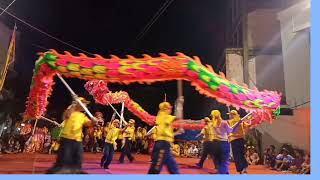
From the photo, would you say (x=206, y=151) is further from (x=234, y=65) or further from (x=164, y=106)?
(x=234, y=65)

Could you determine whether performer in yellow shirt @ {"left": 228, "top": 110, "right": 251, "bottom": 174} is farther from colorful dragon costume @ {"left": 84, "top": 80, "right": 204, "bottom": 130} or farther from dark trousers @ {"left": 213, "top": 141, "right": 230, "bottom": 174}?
colorful dragon costume @ {"left": 84, "top": 80, "right": 204, "bottom": 130}

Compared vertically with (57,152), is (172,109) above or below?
above

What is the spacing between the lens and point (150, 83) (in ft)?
23.0

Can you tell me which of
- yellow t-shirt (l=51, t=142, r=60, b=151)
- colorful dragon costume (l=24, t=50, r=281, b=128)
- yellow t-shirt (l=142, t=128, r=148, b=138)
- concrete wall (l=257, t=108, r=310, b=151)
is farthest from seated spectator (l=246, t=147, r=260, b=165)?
yellow t-shirt (l=51, t=142, r=60, b=151)

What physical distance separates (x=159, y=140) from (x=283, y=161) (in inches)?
89.0

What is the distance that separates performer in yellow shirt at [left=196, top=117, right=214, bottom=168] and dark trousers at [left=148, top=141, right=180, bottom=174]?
786mm

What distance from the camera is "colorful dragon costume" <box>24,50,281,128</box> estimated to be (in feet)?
22.1

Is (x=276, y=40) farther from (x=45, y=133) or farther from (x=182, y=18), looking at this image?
(x=45, y=133)

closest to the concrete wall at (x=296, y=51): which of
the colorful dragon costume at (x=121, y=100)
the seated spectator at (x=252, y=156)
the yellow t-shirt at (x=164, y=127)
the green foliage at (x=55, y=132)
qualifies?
the seated spectator at (x=252, y=156)

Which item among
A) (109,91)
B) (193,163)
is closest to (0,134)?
(109,91)

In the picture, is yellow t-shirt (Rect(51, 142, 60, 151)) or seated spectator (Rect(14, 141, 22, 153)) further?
seated spectator (Rect(14, 141, 22, 153))

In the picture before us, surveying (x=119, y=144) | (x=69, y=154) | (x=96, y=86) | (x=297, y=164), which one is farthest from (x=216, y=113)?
(x=69, y=154)

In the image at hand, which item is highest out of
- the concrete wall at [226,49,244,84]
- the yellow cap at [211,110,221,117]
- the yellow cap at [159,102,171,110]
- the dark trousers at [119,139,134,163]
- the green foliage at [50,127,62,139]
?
the concrete wall at [226,49,244,84]

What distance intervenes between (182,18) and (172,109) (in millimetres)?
1741
